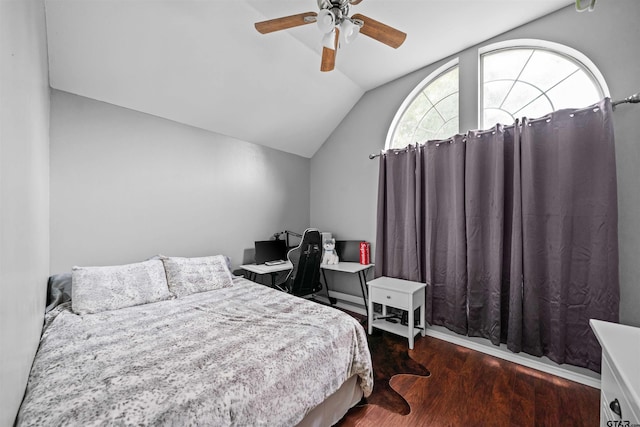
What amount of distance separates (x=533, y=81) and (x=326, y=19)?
2058 millimetres

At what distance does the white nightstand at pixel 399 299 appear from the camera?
2273 millimetres

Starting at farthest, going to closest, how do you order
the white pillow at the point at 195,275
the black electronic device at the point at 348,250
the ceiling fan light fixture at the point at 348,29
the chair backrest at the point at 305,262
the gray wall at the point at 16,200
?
the black electronic device at the point at 348,250 → the chair backrest at the point at 305,262 → the white pillow at the point at 195,275 → the ceiling fan light fixture at the point at 348,29 → the gray wall at the point at 16,200

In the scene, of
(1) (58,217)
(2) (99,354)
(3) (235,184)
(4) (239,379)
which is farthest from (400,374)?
(1) (58,217)

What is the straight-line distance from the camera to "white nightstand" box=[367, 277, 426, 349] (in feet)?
7.46

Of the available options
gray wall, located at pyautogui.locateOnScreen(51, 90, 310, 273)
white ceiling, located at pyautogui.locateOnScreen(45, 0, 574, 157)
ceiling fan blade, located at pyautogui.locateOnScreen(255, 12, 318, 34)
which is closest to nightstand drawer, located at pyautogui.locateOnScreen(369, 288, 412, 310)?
gray wall, located at pyautogui.locateOnScreen(51, 90, 310, 273)

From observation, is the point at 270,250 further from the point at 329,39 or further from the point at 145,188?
the point at 329,39

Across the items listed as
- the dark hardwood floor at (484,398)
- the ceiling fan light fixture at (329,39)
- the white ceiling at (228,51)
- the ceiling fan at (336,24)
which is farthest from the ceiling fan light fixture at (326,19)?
the dark hardwood floor at (484,398)

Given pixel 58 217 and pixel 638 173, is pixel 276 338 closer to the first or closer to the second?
pixel 58 217

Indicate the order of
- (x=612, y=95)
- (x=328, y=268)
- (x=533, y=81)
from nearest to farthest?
1. (x=612, y=95)
2. (x=533, y=81)
3. (x=328, y=268)

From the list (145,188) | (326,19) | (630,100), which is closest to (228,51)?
(326,19)

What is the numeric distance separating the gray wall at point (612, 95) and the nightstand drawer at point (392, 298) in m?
0.85

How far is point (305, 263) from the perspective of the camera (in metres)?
2.64

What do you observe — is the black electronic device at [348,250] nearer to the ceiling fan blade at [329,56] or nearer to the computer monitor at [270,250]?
the computer monitor at [270,250]

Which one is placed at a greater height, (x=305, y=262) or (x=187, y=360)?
(x=305, y=262)
